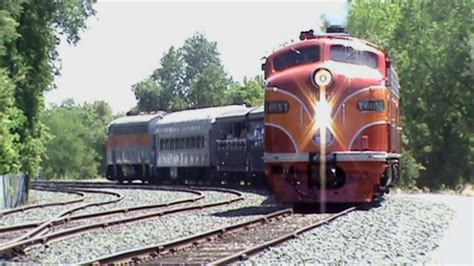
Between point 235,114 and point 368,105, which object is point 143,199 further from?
point 368,105

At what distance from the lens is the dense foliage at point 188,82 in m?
117

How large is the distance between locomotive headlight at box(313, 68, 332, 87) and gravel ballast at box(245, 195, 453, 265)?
8.62ft

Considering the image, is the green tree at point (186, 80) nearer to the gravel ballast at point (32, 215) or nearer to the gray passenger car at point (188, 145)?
the gray passenger car at point (188, 145)

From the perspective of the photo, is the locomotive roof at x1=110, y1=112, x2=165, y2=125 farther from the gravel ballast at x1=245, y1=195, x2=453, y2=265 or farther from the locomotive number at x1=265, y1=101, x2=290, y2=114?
the gravel ballast at x1=245, y1=195, x2=453, y2=265

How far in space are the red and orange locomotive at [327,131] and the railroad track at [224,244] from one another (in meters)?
1.46

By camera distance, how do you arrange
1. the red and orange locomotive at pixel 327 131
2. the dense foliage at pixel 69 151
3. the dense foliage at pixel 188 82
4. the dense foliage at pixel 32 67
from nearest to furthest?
the red and orange locomotive at pixel 327 131 → the dense foliage at pixel 32 67 → the dense foliage at pixel 69 151 → the dense foliage at pixel 188 82

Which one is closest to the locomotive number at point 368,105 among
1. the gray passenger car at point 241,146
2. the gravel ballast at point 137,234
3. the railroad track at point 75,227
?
the gravel ballast at point 137,234

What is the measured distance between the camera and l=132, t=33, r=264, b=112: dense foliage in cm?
11719

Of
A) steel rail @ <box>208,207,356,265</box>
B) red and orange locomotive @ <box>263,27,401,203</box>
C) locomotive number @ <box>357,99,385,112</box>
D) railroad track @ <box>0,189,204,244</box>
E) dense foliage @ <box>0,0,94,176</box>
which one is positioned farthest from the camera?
dense foliage @ <box>0,0,94,176</box>

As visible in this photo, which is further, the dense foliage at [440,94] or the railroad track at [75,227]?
the dense foliage at [440,94]

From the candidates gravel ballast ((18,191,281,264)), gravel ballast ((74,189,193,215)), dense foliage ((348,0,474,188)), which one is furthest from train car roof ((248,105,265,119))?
dense foliage ((348,0,474,188))

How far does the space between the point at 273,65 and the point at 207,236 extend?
21.5ft

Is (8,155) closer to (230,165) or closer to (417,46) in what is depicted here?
(230,165)

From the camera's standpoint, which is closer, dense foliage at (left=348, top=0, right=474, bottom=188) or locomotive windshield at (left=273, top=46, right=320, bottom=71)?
locomotive windshield at (left=273, top=46, right=320, bottom=71)
